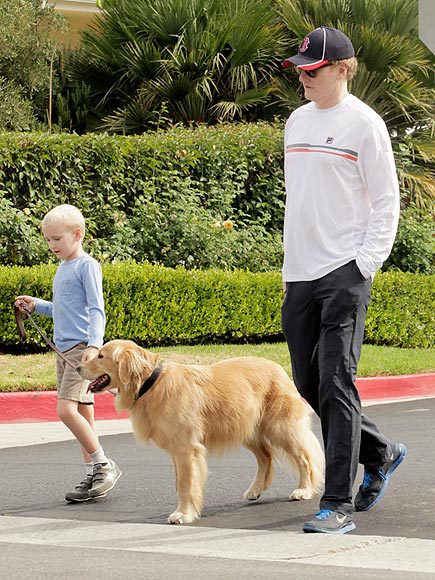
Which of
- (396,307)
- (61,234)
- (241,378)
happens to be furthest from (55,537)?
(396,307)

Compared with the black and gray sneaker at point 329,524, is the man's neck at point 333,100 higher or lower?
higher

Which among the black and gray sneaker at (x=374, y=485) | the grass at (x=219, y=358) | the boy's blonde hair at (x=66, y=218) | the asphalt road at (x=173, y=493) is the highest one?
the boy's blonde hair at (x=66, y=218)

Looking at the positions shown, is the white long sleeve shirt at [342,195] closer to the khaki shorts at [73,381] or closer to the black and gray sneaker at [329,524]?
the black and gray sneaker at [329,524]

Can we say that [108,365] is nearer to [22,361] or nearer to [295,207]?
[295,207]

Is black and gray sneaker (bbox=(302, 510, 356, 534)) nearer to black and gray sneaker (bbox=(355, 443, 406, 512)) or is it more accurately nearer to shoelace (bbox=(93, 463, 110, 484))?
black and gray sneaker (bbox=(355, 443, 406, 512))

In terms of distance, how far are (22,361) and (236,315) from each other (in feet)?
10.6

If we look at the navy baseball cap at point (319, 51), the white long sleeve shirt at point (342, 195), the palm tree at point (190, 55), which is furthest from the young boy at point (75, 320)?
the palm tree at point (190, 55)

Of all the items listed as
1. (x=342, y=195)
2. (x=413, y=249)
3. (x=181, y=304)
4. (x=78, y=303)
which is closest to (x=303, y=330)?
(x=342, y=195)

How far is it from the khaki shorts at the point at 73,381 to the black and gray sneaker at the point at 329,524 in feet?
5.94

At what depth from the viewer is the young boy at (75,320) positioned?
21.1 feet

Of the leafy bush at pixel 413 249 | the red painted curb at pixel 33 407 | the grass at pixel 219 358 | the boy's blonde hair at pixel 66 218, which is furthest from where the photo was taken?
the leafy bush at pixel 413 249

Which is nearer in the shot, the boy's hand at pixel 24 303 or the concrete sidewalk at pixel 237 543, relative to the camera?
the concrete sidewalk at pixel 237 543

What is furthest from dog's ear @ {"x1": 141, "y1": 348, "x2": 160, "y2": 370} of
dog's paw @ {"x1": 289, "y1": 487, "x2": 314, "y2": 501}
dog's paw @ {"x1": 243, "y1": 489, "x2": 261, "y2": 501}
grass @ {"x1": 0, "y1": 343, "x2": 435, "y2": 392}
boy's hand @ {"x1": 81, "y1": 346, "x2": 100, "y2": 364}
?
grass @ {"x1": 0, "y1": 343, "x2": 435, "y2": 392}

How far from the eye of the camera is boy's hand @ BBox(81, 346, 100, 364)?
618cm
